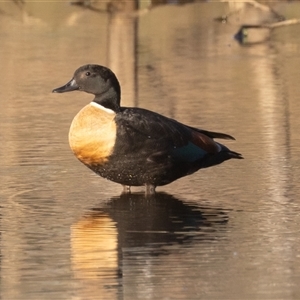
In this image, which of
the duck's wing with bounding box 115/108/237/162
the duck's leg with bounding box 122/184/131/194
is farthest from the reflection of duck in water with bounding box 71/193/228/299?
the duck's wing with bounding box 115/108/237/162

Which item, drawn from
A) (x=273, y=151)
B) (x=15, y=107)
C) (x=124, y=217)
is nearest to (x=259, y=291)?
(x=124, y=217)

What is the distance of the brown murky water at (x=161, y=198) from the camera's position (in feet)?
21.9

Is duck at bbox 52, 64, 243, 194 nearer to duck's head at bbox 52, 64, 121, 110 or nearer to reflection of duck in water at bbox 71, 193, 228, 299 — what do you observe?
duck's head at bbox 52, 64, 121, 110

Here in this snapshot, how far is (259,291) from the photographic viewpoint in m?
6.35

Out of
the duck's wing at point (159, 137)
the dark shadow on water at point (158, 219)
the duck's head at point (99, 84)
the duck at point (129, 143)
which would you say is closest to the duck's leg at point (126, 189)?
the duck at point (129, 143)

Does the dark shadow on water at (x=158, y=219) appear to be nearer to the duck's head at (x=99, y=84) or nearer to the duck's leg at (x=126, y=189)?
the duck's leg at (x=126, y=189)

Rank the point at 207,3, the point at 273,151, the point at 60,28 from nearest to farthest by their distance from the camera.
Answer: the point at 273,151 → the point at 60,28 → the point at 207,3

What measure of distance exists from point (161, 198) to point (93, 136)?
705mm

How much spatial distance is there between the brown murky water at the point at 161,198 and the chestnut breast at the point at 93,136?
0.33m

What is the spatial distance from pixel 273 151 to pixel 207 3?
19.4 metres

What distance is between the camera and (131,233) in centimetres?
785

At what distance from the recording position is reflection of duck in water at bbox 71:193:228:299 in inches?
270

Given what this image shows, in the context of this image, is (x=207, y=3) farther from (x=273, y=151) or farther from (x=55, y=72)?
(x=273, y=151)

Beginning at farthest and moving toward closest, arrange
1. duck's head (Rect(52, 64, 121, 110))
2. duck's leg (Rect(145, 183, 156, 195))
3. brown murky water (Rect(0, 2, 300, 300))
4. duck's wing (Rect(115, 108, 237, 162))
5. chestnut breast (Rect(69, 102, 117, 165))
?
duck's head (Rect(52, 64, 121, 110))
duck's leg (Rect(145, 183, 156, 195))
duck's wing (Rect(115, 108, 237, 162))
chestnut breast (Rect(69, 102, 117, 165))
brown murky water (Rect(0, 2, 300, 300))
